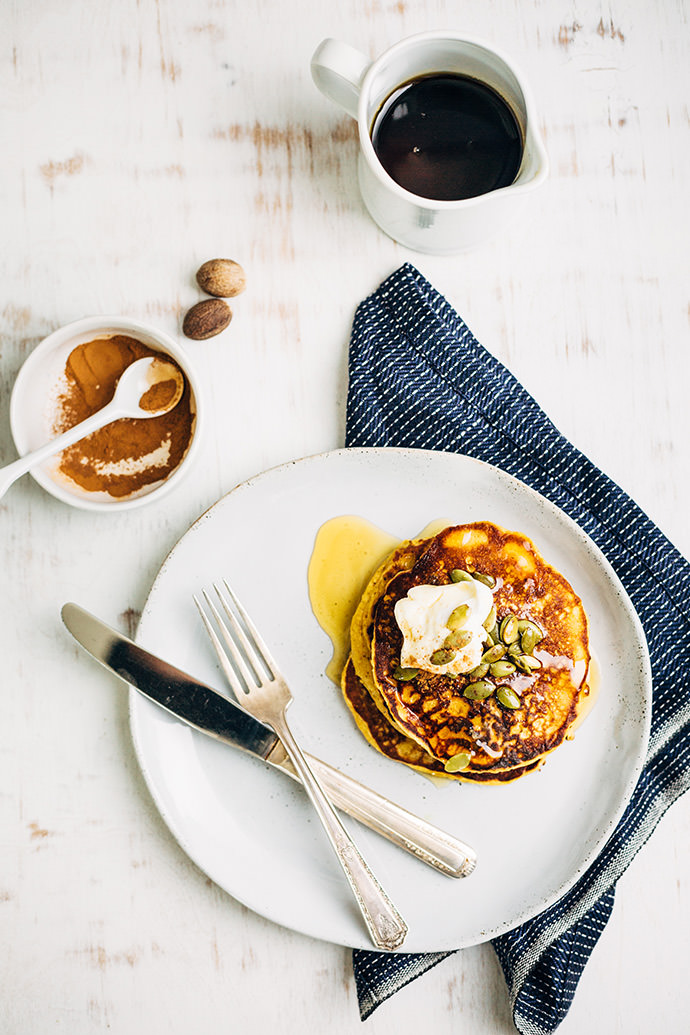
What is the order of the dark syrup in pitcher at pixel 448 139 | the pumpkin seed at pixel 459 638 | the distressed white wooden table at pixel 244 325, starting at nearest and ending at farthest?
1. the pumpkin seed at pixel 459 638
2. the dark syrup in pitcher at pixel 448 139
3. the distressed white wooden table at pixel 244 325

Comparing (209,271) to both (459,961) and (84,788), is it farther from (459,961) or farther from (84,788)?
(459,961)

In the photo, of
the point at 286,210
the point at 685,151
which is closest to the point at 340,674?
the point at 286,210

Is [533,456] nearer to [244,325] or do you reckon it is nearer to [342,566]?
[342,566]

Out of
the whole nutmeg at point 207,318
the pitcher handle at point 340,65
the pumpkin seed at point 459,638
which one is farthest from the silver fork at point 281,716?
the pitcher handle at point 340,65

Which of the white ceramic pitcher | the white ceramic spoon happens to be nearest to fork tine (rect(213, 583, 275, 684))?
the white ceramic spoon

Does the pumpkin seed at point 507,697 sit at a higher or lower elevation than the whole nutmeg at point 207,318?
lower

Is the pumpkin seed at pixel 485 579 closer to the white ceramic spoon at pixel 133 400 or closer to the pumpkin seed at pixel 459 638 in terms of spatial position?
the pumpkin seed at pixel 459 638

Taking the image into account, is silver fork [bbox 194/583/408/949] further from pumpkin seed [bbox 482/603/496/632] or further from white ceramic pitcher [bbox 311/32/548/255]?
white ceramic pitcher [bbox 311/32/548/255]
